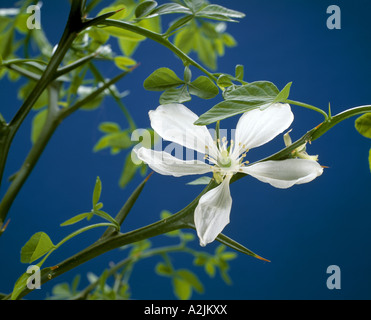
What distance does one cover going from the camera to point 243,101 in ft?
0.58

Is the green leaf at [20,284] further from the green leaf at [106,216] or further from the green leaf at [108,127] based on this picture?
the green leaf at [108,127]

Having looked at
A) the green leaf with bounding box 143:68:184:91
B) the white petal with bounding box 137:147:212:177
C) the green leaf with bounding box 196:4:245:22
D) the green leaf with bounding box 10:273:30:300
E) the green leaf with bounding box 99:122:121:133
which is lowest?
the green leaf with bounding box 10:273:30:300

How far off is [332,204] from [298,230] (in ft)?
0.31

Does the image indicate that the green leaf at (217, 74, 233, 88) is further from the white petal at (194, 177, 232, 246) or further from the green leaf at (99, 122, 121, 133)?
the green leaf at (99, 122, 121, 133)

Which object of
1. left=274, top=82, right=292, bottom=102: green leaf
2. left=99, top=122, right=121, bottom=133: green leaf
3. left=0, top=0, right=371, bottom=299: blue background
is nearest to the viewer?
left=274, top=82, right=292, bottom=102: green leaf

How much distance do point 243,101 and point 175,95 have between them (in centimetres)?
4

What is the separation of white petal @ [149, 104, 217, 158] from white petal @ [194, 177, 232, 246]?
3 cm

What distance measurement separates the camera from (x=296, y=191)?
34.8 inches

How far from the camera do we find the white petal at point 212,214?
188mm

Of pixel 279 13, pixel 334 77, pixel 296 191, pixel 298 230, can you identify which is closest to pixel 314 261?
A: pixel 298 230

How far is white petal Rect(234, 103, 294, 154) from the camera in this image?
0.67ft

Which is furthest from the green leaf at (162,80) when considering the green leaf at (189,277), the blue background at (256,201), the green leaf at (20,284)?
the blue background at (256,201)

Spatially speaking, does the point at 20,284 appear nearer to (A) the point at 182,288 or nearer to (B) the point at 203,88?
(B) the point at 203,88

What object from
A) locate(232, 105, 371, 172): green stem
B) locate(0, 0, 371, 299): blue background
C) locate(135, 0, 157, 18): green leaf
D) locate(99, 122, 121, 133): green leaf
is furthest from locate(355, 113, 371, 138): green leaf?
locate(0, 0, 371, 299): blue background
